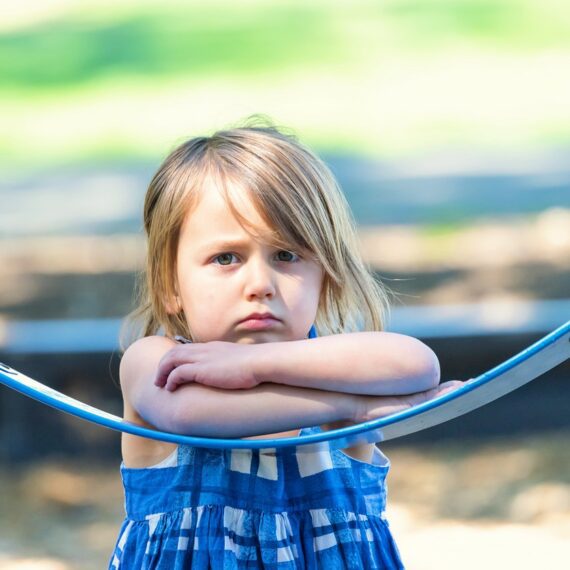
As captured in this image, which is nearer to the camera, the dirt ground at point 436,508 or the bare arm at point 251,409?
the bare arm at point 251,409

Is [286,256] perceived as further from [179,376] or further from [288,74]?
[288,74]

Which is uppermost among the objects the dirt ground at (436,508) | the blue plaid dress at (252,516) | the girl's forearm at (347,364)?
the dirt ground at (436,508)

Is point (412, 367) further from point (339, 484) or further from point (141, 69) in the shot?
point (141, 69)

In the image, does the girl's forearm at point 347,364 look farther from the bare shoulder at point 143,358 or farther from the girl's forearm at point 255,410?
the bare shoulder at point 143,358

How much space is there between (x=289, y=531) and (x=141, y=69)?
26.8 feet

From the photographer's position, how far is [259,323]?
1229 millimetres

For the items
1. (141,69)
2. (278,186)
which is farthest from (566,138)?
(278,186)

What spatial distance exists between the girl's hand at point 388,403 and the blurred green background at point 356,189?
500 millimetres

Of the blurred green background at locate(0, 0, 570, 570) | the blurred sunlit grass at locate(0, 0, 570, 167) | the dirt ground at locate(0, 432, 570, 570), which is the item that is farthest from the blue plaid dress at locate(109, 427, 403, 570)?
the blurred sunlit grass at locate(0, 0, 570, 167)

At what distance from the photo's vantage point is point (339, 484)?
50.8 inches

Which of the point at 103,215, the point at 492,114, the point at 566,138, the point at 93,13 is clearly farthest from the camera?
the point at 93,13

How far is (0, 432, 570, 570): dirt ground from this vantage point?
9.00 ft

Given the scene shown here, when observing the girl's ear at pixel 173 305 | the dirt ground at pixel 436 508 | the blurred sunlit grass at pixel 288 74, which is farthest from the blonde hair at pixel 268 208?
the blurred sunlit grass at pixel 288 74

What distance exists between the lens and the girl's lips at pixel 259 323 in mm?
1229
